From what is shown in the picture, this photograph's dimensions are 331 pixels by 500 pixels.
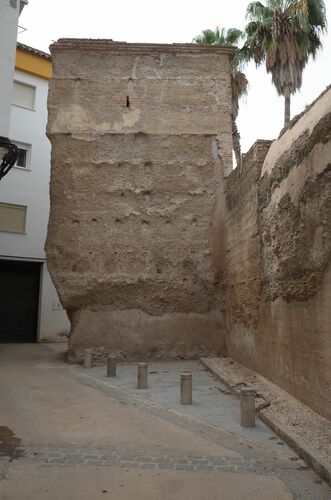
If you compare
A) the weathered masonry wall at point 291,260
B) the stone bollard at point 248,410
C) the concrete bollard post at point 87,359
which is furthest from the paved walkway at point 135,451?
the concrete bollard post at point 87,359

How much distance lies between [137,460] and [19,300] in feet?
48.4

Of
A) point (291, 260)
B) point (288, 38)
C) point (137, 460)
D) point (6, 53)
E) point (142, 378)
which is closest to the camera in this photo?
point (137, 460)

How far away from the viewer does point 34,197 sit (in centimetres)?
1755

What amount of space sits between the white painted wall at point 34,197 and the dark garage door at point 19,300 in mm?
649

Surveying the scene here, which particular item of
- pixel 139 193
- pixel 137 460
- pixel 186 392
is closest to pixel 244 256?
pixel 186 392

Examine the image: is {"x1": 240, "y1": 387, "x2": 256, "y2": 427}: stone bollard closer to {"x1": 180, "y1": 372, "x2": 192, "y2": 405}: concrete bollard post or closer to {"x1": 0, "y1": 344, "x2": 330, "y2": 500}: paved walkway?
{"x1": 0, "y1": 344, "x2": 330, "y2": 500}: paved walkway

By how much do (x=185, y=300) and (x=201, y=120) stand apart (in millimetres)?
4602

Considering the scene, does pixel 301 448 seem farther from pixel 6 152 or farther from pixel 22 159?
pixel 22 159

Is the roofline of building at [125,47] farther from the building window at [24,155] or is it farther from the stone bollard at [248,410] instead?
the stone bollard at [248,410]

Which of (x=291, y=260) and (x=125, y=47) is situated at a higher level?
(x=125, y=47)

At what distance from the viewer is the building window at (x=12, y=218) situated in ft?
55.1

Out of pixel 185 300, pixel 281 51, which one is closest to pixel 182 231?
pixel 185 300

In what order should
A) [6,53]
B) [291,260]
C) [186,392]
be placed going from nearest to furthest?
[291,260] < [186,392] < [6,53]

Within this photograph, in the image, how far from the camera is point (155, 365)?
10141mm
